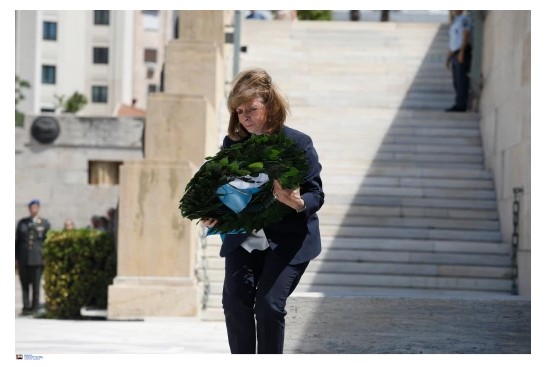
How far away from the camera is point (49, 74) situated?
88500mm

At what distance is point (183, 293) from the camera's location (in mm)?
13164

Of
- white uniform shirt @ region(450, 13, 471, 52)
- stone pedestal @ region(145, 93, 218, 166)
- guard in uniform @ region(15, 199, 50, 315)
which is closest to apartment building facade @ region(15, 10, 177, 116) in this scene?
guard in uniform @ region(15, 199, 50, 315)

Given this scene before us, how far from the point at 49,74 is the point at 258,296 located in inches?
3343

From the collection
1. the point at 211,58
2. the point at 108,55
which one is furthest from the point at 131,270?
the point at 108,55

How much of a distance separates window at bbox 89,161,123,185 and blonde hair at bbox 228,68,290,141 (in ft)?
69.1

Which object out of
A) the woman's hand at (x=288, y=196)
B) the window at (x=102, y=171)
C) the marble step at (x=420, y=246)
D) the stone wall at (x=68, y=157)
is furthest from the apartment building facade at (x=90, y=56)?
the woman's hand at (x=288, y=196)

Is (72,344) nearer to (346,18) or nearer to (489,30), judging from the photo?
(489,30)

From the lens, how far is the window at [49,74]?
288ft

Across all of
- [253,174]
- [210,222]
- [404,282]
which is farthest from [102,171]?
[253,174]

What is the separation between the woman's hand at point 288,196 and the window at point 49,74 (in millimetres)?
83894

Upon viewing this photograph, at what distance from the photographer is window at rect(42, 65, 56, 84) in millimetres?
87812

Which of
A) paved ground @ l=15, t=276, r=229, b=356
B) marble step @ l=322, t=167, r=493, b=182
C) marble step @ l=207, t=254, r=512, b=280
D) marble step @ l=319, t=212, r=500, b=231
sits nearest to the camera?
paved ground @ l=15, t=276, r=229, b=356

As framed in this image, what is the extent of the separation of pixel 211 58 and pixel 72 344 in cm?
634

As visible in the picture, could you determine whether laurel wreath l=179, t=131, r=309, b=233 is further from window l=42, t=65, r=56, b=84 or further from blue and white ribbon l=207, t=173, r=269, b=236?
window l=42, t=65, r=56, b=84
